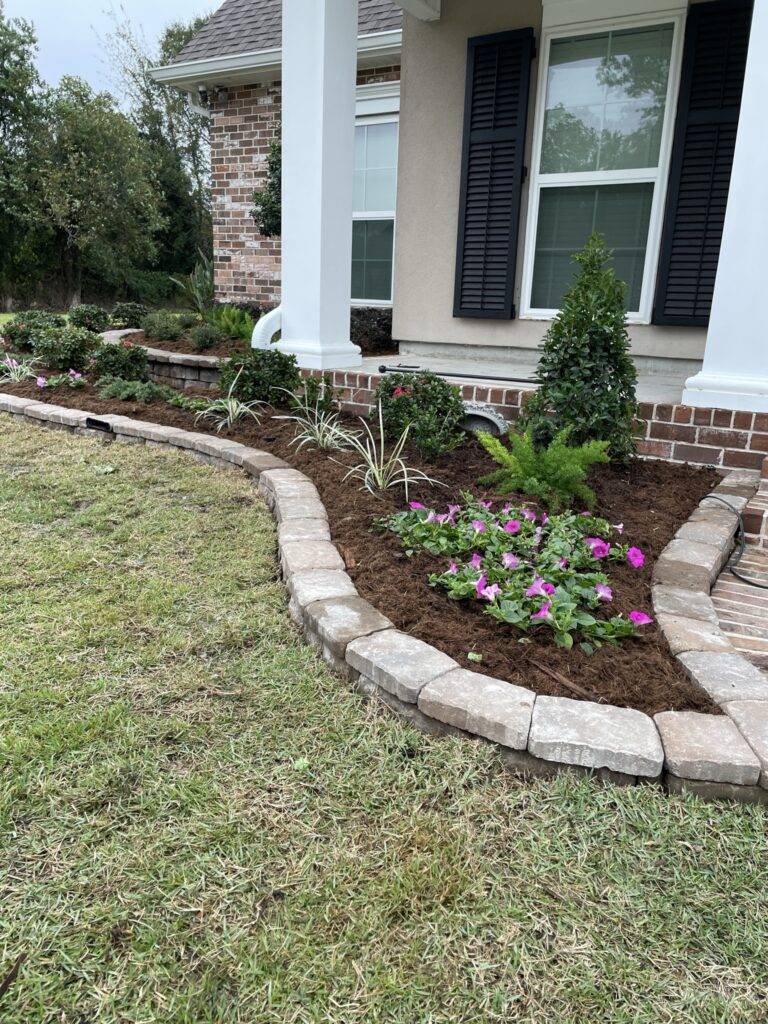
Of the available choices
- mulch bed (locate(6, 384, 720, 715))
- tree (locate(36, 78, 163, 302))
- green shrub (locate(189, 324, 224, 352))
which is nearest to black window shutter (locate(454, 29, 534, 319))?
mulch bed (locate(6, 384, 720, 715))

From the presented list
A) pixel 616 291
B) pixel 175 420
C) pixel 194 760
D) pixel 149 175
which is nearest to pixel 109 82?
pixel 149 175

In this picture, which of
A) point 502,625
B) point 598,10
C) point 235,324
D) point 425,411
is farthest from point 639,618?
point 235,324

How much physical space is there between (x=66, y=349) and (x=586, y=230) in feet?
13.3

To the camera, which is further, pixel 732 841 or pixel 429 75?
pixel 429 75

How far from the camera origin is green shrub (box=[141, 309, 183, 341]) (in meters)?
6.81

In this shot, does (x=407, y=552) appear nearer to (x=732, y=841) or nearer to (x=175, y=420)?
(x=732, y=841)

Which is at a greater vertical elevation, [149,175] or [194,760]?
[149,175]

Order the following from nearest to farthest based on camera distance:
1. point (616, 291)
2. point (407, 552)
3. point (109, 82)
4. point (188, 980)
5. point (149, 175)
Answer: point (188, 980)
point (407, 552)
point (616, 291)
point (149, 175)
point (109, 82)

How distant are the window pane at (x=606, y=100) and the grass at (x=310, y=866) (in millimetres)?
4233

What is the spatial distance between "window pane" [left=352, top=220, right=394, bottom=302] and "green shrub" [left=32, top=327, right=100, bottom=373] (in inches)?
109

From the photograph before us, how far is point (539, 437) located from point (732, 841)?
2240 mm

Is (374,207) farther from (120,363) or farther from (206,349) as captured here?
(120,363)

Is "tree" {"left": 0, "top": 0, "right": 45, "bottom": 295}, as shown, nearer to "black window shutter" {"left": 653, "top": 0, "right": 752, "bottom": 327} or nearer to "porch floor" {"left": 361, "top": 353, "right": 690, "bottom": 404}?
"porch floor" {"left": 361, "top": 353, "right": 690, "bottom": 404}

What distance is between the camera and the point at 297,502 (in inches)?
121
